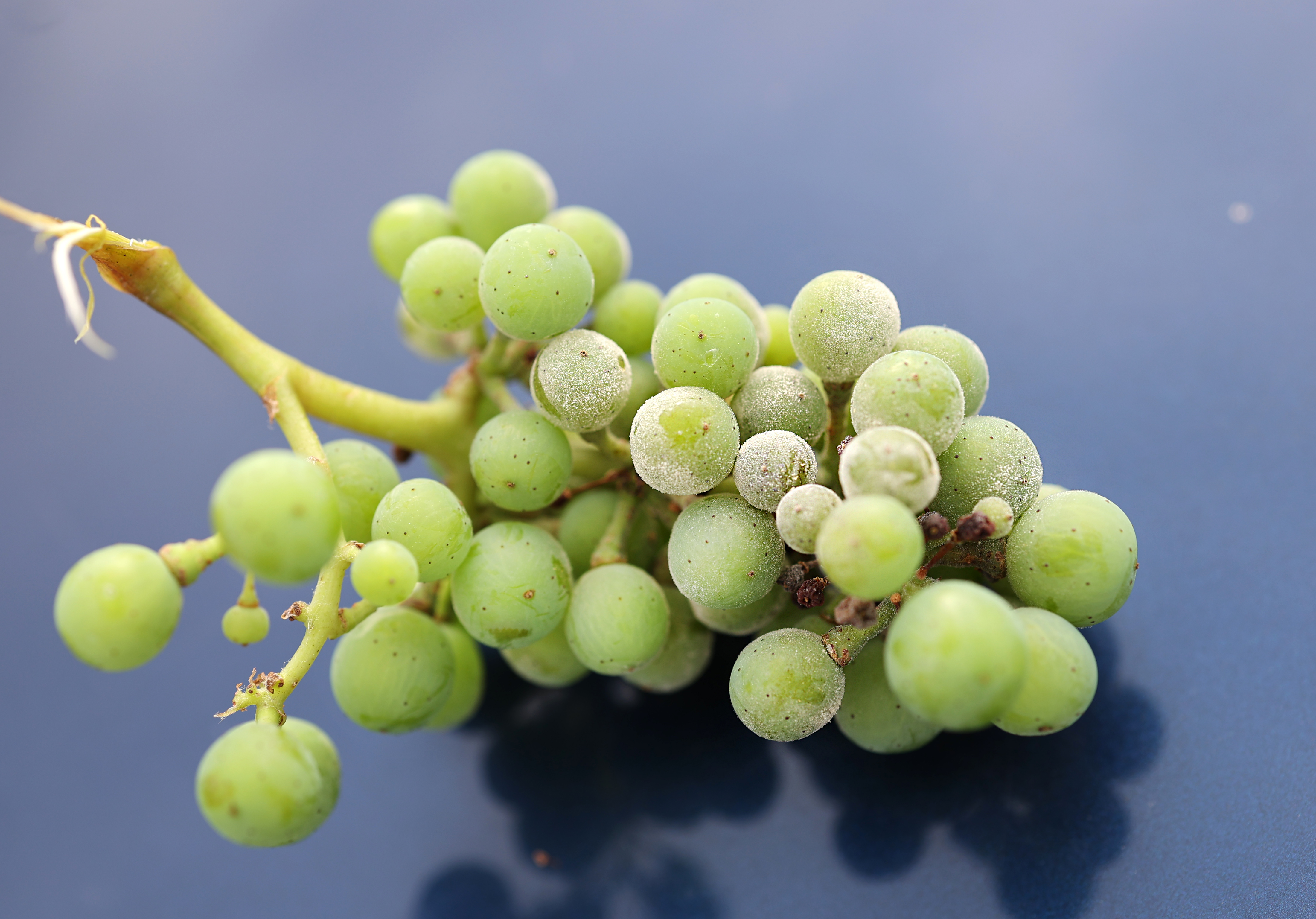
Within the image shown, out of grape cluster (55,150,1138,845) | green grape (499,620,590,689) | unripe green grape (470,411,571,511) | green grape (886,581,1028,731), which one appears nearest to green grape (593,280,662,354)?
grape cluster (55,150,1138,845)

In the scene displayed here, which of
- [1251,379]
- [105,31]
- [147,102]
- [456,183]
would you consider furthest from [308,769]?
[105,31]

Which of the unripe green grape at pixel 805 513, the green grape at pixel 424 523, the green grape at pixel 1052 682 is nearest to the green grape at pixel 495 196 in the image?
the green grape at pixel 424 523

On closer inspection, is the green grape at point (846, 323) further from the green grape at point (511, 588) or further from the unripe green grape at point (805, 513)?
the green grape at point (511, 588)

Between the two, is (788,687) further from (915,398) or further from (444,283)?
(444,283)

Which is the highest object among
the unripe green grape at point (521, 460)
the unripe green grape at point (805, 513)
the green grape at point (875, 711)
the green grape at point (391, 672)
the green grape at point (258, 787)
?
the unripe green grape at point (805, 513)

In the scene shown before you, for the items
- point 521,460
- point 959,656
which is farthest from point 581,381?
point 959,656

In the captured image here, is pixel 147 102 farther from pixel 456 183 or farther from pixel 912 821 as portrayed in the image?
pixel 912 821
